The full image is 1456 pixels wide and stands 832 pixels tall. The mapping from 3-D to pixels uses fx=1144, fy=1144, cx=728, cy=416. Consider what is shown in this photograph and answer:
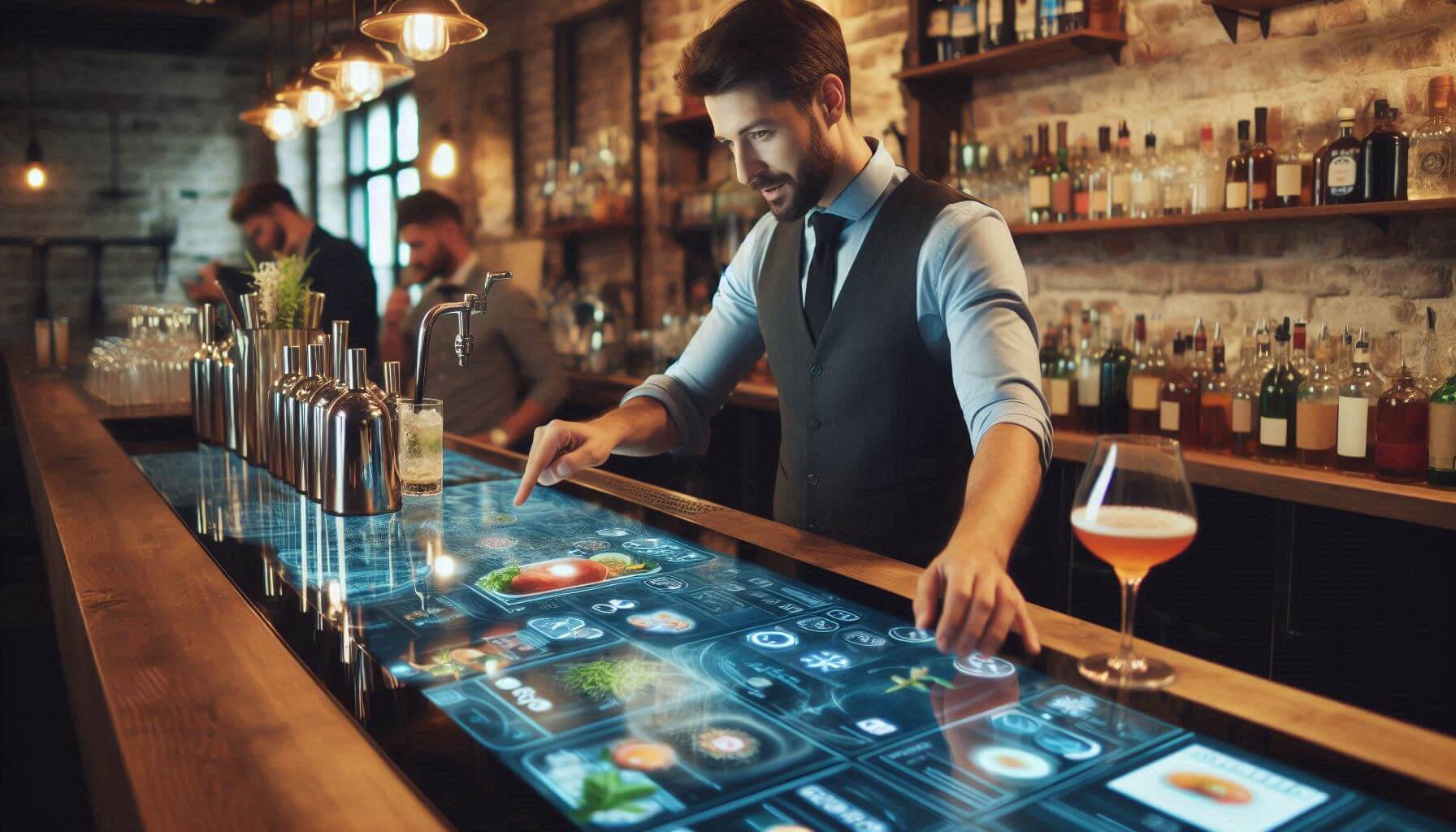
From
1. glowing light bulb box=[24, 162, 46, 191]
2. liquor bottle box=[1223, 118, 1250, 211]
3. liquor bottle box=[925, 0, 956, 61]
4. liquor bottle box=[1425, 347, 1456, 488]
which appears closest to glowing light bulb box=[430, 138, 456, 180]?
glowing light bulb box=[24, 162, 46, 191]

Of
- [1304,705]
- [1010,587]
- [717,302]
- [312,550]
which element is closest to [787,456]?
[717,302]

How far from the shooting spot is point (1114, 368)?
3180 mm

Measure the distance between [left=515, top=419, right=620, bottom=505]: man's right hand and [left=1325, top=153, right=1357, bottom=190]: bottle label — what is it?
6.26ft

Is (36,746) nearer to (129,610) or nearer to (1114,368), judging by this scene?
(129,610)

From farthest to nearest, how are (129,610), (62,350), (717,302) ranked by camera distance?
(62,350) < (717,302) < (129,610)

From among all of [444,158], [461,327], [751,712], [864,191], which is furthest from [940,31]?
[444,158]

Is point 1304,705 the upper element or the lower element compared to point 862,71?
lower

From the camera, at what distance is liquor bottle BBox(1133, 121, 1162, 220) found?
3160 millimetres

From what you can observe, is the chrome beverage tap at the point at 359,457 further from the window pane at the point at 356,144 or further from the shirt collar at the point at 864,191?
the window pane at the point at 356,144

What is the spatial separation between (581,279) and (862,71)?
261cm

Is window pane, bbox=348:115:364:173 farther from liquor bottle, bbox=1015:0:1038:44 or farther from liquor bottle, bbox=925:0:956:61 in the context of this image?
liquor bottle, bbox=1015:0:1038:44

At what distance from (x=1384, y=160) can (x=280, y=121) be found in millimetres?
3702

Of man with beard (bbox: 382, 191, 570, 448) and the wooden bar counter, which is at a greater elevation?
man with beard (bbox: 382, 191, 570, 448)

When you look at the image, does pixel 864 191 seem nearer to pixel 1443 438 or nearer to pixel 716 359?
pixel 716 359
